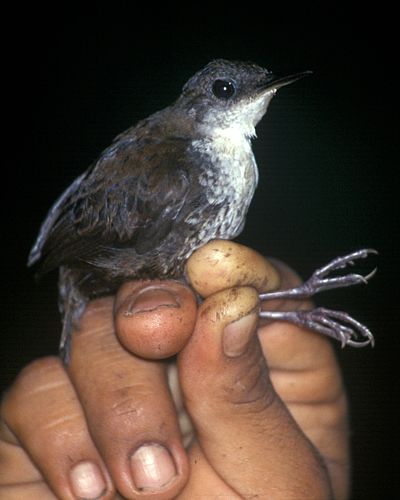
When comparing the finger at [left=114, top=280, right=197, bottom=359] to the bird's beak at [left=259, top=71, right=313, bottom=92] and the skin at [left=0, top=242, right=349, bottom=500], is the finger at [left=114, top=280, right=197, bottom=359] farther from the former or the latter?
the bird's beak at [left=259, top=71, right=313, bottom=92]

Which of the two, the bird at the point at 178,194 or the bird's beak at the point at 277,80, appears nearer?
the bird's beak at the point at 277,80

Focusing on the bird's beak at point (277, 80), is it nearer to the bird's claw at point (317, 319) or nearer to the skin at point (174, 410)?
the skin at point (174, 410)

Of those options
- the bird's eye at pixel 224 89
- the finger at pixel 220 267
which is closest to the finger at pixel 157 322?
the finger at pixel 220 267

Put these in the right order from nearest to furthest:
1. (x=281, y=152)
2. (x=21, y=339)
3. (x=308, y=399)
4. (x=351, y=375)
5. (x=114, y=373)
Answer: (x=114, y=373) → (x=308, y=399) → (x=21, y=339) → (x=351, y=375) → (x=281, y=152)

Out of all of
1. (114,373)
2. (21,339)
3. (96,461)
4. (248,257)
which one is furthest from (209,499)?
(21,339)

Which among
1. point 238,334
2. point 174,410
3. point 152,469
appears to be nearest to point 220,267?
point 238,334

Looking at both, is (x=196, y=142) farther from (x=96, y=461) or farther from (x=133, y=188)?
(x=96, y=461)
